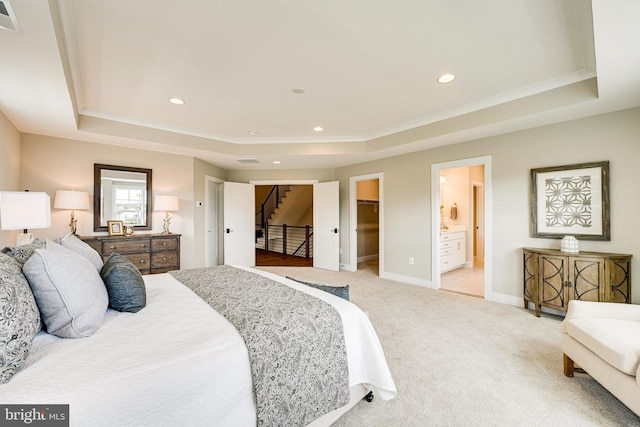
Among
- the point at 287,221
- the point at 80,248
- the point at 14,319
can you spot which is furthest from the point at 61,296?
the point at 287,221

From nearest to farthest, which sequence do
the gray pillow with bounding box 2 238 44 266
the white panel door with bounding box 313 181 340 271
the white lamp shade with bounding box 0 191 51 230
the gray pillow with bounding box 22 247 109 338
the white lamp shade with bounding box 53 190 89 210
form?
the gray pillow with bounding box 22 247 109 338 → the gray pillow with bounding box 2 238 44 266 → the white lamp shade with bounding box 0 191 51 230 → the white lamp shade with bounding box 53 190 89 210 → the white panel door with bounding box 313 181 340 271

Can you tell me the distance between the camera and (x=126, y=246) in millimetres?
3752

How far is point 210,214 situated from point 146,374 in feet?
16.0

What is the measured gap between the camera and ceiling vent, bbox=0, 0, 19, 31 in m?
1.41

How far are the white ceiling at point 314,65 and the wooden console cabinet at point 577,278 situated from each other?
1568 millimetres

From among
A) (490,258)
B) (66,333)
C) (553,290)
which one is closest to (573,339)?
(553,290)

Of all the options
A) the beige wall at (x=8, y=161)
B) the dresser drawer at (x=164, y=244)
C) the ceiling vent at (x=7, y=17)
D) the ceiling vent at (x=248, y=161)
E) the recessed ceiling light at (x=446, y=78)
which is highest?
the recessed ceiling light at (x=446, y=78)

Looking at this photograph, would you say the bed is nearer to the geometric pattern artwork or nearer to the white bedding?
the white bedding

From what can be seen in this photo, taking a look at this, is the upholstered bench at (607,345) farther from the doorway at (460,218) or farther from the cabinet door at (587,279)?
the doorway at (460,218)

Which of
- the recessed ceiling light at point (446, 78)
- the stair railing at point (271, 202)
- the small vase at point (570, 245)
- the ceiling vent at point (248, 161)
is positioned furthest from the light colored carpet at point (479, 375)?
the stair railing at point (271, 202)

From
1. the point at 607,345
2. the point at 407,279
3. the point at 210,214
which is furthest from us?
the point at 210,214

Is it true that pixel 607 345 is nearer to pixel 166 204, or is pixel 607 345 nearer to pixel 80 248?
pixel 80 248
